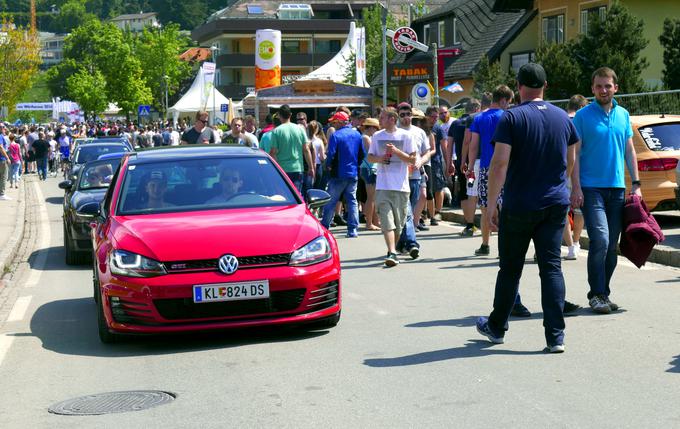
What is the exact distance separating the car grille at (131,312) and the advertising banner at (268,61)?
47.6 meters

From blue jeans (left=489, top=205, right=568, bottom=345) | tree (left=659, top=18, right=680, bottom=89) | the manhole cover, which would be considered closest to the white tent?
tree (left=659, top=18, right=680, bottom=89)

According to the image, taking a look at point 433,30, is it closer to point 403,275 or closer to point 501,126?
point 403,275

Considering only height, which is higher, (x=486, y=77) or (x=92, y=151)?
(x=486, y=77)

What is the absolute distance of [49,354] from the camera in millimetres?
8094

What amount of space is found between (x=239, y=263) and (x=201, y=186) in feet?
4.69

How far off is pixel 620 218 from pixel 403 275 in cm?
331

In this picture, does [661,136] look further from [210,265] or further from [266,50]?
[266,50]

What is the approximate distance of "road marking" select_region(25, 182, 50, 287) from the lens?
1318 cm

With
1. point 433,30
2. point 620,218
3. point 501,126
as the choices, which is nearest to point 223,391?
point 501,126

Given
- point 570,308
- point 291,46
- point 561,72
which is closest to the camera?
point 570,308

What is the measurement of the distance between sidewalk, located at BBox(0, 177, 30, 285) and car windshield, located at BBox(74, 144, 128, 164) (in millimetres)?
1677

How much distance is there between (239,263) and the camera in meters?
7.89

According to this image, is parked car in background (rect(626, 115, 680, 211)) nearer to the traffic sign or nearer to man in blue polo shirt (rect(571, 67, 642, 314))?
man in blue polo shirt (rect(571, 67, 642, 314))

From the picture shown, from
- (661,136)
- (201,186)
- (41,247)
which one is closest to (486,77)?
(661,136)
